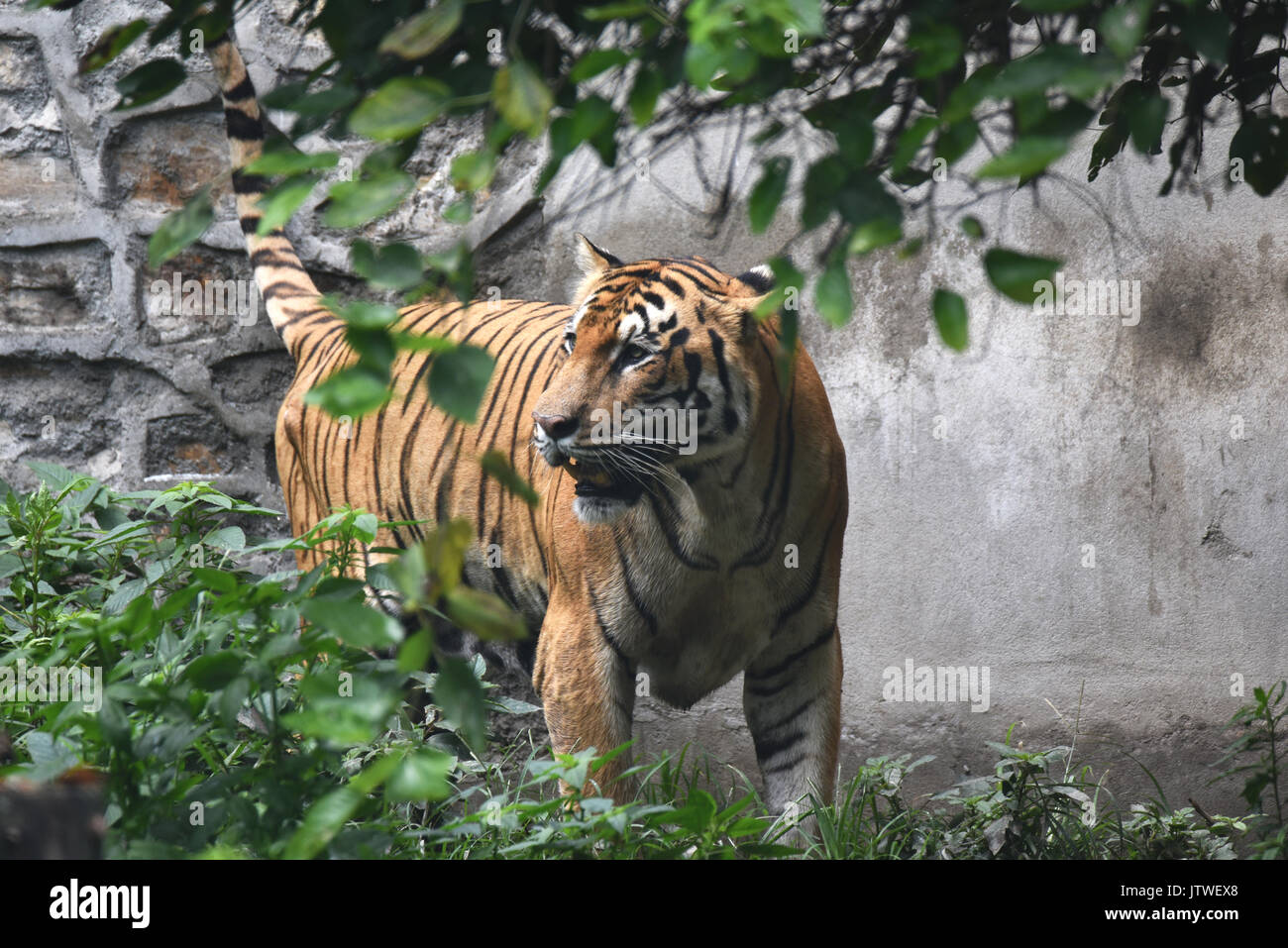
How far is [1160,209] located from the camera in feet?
10.8

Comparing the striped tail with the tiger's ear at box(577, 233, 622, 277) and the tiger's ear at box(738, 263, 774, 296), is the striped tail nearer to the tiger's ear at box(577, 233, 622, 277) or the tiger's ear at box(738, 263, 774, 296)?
the tiger's ear at box(577, 233, 622, 277)

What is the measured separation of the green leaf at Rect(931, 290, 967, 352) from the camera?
3.26 feet

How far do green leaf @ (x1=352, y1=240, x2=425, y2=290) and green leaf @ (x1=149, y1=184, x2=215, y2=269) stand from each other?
160 millimetres

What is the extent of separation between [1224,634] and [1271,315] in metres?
0.89

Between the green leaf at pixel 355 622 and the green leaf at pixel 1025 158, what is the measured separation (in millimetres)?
670

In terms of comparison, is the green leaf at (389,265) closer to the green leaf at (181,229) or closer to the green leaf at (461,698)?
the green leaf at (181,229)

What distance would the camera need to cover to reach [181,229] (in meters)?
1.11

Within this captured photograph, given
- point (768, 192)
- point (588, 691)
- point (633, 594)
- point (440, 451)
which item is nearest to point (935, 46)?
point (768, 192)

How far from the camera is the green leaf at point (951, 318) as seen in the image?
993 millimetres

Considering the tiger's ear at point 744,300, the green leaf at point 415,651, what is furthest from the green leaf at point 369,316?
the tiger's ear at point 744,300

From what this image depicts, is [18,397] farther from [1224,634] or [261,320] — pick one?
[1224,634]

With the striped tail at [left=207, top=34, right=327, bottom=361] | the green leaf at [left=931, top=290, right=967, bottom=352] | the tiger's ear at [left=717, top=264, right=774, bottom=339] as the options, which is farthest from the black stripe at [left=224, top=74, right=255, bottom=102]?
the green leaf at [left=931, top=290, right=967, bottom=352]

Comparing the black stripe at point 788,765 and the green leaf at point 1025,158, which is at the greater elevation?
the green leaf at point 1025,158
